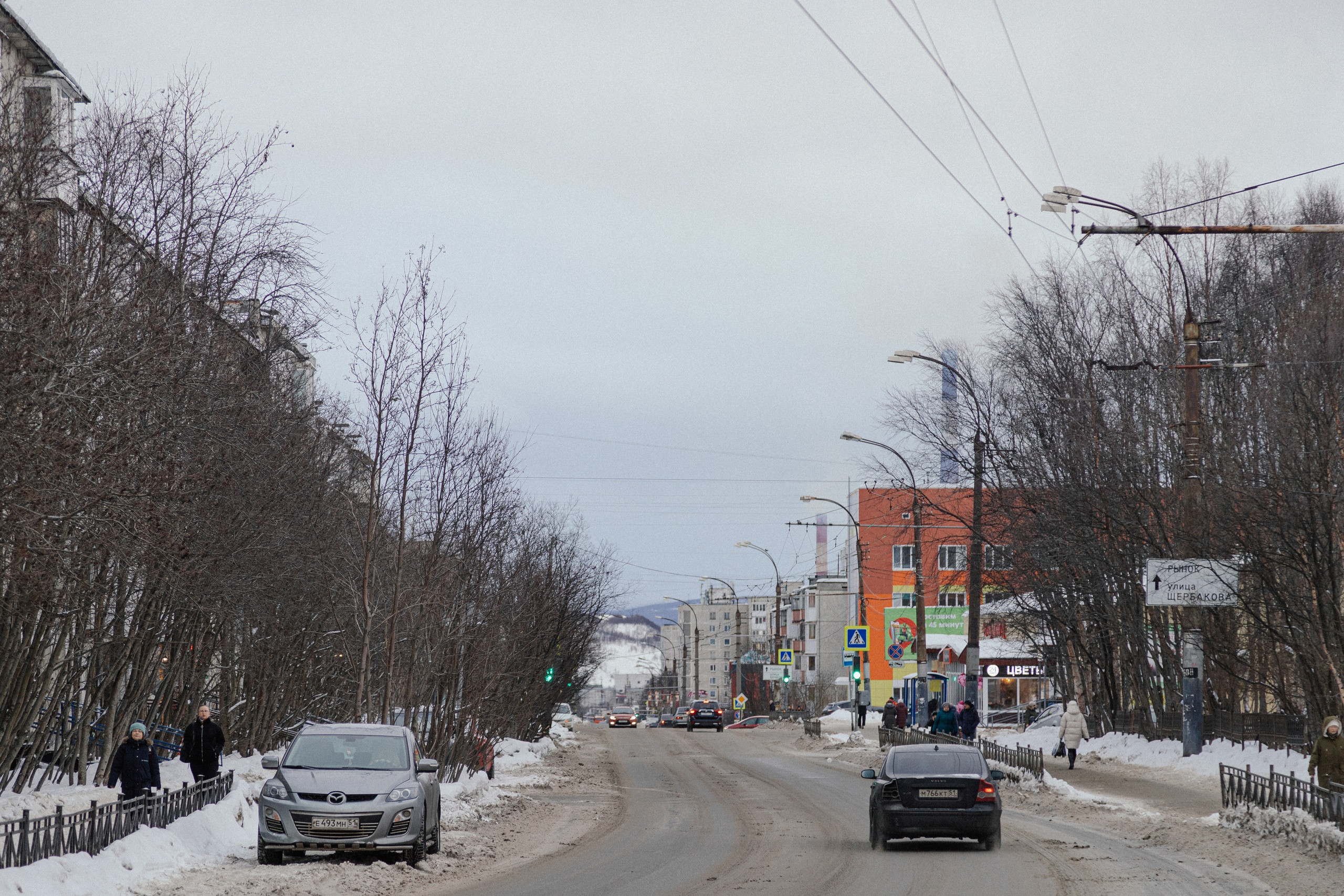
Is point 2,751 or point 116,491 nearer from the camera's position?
point 116,491

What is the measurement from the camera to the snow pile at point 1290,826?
15.3 m

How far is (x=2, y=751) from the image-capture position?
16.5m

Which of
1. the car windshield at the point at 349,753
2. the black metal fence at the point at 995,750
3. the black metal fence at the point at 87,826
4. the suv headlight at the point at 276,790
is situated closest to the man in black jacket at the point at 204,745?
the black metal fence at the point at 87,826

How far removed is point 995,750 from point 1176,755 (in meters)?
4.01

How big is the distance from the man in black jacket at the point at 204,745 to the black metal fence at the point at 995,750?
37.5 feet

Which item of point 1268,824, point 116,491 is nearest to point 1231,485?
point 1268,824

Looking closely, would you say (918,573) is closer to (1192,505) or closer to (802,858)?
(1192,505)

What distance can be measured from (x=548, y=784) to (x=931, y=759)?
15033 millimetres

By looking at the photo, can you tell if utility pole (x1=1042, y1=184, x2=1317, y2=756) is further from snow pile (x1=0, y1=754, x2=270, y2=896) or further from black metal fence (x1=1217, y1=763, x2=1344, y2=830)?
snow pile (x1=0, y1=754, x2=270, y2=896)

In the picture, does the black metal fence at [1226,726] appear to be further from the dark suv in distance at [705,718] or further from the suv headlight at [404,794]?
the dark suv in distance at [705,718]

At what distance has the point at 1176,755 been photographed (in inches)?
1270

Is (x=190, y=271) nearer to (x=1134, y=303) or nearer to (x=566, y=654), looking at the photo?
(x=1134, y=303)

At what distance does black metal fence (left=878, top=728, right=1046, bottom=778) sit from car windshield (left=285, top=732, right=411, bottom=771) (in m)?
10.9

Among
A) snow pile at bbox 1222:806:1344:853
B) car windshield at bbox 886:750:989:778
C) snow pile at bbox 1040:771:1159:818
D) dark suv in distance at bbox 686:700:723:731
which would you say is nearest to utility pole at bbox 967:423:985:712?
snow pile at bbox 1040:771:1159:818
